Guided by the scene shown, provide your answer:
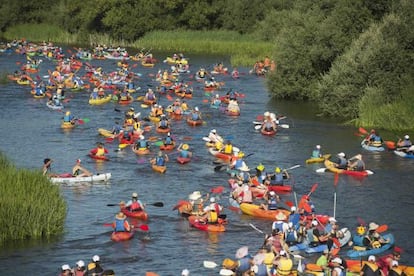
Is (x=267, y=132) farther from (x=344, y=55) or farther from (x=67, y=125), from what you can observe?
(x=67, y=125)

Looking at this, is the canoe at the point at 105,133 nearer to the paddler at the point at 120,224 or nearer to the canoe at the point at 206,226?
the canoe at the point at 206,226

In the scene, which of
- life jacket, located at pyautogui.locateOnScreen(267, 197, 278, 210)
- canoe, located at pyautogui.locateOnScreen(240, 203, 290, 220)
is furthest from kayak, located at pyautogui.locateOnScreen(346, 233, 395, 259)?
life jacket, located at pyautogui.locateOnScreen(267, 197, 278, 210)

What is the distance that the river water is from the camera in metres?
Answer: 30.9

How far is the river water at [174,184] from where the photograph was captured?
30.9 metres

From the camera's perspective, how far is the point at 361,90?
56.2m

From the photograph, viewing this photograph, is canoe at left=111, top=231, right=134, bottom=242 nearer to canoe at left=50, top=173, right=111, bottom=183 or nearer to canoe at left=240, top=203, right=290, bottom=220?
canoe at left=240, top=203, right=290, bottom=220

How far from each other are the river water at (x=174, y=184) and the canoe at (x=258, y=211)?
1.04 feet

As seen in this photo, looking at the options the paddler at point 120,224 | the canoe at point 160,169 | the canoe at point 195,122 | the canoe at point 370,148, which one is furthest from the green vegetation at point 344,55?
the paddler at point 120,224

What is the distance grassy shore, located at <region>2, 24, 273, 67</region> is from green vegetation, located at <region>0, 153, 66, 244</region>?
5926cm

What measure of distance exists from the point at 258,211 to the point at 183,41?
73.5 m

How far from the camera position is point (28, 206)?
99.9ft

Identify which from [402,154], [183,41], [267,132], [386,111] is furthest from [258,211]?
[183,41]

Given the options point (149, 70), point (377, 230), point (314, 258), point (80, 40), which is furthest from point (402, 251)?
point (80, 40)

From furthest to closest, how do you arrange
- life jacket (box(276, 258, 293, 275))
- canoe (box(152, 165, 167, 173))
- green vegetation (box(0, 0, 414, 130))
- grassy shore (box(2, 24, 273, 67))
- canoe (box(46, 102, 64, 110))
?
grassy shore (box(2, 24, 273, 67))
canoe (box(46, 102, 64, 110))
green vegetation (box(0, 0, 414, 130))
canoe (box(152, 165, 167, 173))
life jacket (box(276, 258, 293, 275))
